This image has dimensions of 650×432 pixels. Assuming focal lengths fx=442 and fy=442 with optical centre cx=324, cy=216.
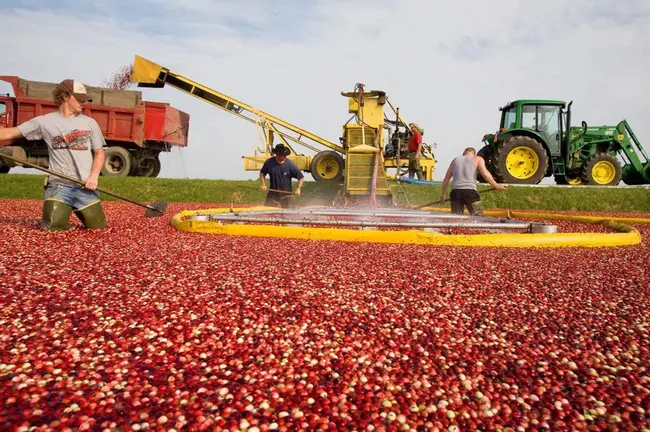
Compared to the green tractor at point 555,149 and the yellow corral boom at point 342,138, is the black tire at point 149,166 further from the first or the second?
the green tractor at point 555,149

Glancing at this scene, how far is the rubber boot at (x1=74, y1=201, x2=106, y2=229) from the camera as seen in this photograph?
5170 millimetres

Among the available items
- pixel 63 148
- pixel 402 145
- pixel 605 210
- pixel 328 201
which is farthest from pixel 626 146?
pixel 63 148

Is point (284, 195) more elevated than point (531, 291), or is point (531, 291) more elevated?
point (284, 195)

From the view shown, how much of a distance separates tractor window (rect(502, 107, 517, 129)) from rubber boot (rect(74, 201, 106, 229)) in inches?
468

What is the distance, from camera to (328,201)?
13750 mm

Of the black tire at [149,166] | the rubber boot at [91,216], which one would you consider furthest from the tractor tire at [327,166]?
the rubber boot at [91,216]

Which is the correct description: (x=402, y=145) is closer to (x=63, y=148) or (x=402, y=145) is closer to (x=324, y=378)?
(x=63, y=148)

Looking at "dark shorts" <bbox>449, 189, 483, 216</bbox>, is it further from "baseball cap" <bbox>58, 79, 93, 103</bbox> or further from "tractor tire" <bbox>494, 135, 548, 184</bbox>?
"baseball cap" <bbox>58, 79, 93, 103</bbox>

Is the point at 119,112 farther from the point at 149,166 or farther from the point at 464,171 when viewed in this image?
the point at 464,171

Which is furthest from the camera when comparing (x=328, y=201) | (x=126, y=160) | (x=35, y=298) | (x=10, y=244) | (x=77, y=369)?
(x=126, y=160)

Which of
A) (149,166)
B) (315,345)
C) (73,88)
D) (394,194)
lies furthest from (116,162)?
(315,345)

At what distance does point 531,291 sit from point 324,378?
1929mm

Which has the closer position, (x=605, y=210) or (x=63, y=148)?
(x=63, y=148)

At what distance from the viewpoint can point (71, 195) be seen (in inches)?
199
